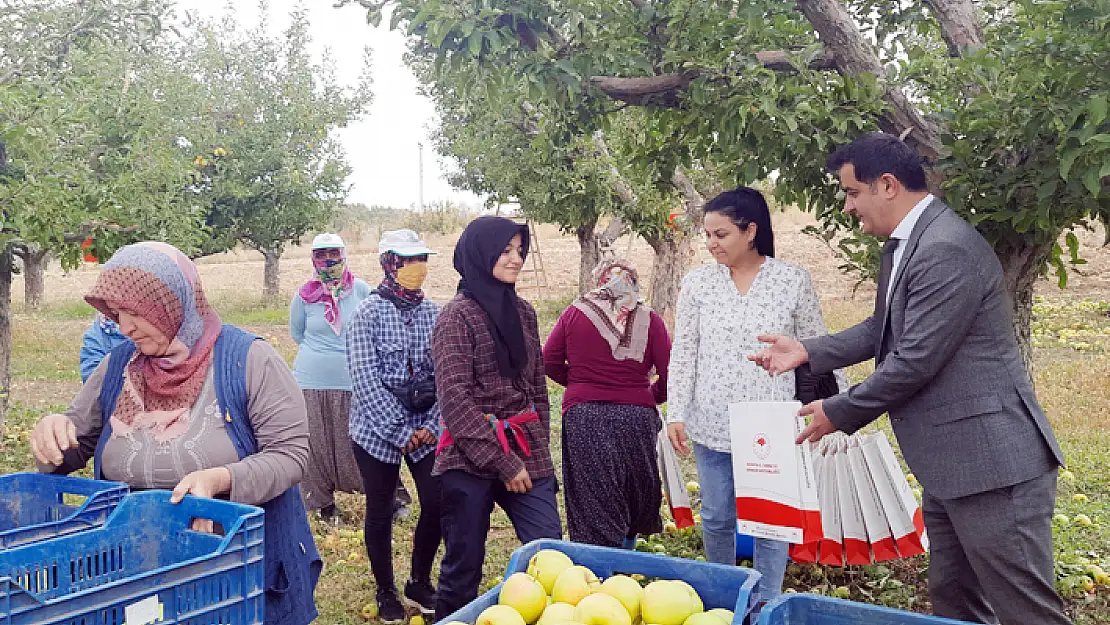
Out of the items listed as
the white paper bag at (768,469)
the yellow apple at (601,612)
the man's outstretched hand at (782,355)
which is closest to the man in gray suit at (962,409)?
the white paper bag at (768,469)

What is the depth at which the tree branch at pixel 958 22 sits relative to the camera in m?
4.12

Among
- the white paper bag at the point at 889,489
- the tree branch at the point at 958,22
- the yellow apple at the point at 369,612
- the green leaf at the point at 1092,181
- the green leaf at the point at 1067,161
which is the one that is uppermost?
the tree branch at the point at 958,22

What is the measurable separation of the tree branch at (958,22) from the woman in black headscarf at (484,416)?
207cm

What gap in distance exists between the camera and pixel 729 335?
4.11 metres

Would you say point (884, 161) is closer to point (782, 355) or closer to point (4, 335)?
point (782, 355)

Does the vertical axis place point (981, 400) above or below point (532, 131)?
below

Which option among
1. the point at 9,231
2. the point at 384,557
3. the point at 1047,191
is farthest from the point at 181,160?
the point at 1047,191

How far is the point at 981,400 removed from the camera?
290 cm

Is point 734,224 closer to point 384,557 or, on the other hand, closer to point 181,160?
point 384,557

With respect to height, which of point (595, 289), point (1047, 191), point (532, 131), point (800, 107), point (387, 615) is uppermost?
point (532, 131)

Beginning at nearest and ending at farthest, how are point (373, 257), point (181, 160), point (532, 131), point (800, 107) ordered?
1. point (800, 107)
2. point (181, 160)
3. point (532, 131)
4. point (373, 257)

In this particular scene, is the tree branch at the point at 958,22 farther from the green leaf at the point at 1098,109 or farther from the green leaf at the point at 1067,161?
the green leaf at the point at 1098,109

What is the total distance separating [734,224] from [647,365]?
0.93 metres

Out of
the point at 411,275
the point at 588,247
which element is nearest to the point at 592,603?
the point at 411,275
